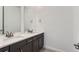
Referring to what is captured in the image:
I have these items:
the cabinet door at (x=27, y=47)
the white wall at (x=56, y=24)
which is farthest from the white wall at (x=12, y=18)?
the cabinet door at (x=27, y=47)

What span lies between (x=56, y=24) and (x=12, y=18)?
1671 mm

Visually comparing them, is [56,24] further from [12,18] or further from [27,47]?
[12,18]

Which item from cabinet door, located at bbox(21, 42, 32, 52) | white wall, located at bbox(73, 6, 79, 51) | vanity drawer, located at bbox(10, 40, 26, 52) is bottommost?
cabinet door, located at bbox(21, 42, 32, 52)

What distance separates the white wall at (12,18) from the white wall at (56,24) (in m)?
0.47

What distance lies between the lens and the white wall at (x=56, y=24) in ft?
10.2

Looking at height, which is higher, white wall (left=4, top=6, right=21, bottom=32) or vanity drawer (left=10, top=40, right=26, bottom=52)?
white wall (left=4, top=6, right=21, bottom=32)

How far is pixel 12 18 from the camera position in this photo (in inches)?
128

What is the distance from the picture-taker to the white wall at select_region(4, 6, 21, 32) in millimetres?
2946

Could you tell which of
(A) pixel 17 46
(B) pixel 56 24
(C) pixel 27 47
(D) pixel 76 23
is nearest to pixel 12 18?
(C) pixel 27 47

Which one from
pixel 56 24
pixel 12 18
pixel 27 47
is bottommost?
pixel 27 47

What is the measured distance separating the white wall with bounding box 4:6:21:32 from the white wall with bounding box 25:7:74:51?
0.47 meters

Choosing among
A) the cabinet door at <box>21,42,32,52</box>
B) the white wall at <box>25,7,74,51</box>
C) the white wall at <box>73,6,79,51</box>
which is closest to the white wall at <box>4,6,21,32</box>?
the white wall at <box>25,7,74,51</box>

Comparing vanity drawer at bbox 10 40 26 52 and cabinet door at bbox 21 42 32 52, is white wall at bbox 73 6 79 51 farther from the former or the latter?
vanity drawer at bbox 10 40 26 52
